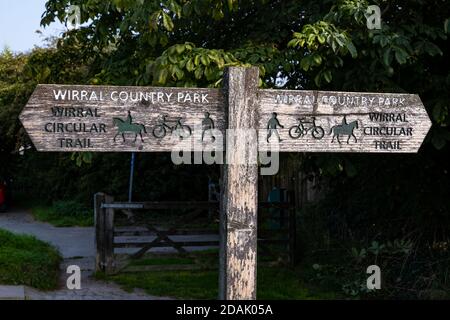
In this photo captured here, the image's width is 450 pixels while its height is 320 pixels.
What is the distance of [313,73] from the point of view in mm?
6395

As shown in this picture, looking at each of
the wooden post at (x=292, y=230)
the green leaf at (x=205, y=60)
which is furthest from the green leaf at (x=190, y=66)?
the wooden post at (x=292, y=230)

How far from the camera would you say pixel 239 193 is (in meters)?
3.86

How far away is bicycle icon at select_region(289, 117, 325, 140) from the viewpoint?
402 cm

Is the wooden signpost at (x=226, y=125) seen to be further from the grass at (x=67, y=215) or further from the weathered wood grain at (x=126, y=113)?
the grass at (x=67, y=215)

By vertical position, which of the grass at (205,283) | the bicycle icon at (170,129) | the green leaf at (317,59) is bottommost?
the grass at (205,283)

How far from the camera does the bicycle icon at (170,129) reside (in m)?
3.85

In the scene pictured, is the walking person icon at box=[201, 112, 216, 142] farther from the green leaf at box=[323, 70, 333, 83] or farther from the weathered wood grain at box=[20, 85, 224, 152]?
the green leaf at box=[323, 70, 333, 83]

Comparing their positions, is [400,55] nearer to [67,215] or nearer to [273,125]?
[273,125]

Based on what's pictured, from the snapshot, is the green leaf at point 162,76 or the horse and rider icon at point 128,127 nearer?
the horse and rider icon at point 128,127

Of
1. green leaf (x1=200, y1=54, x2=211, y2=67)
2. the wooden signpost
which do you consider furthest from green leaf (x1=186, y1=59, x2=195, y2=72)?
the wooden signpost

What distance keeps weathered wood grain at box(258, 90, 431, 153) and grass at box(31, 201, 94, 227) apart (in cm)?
1296
